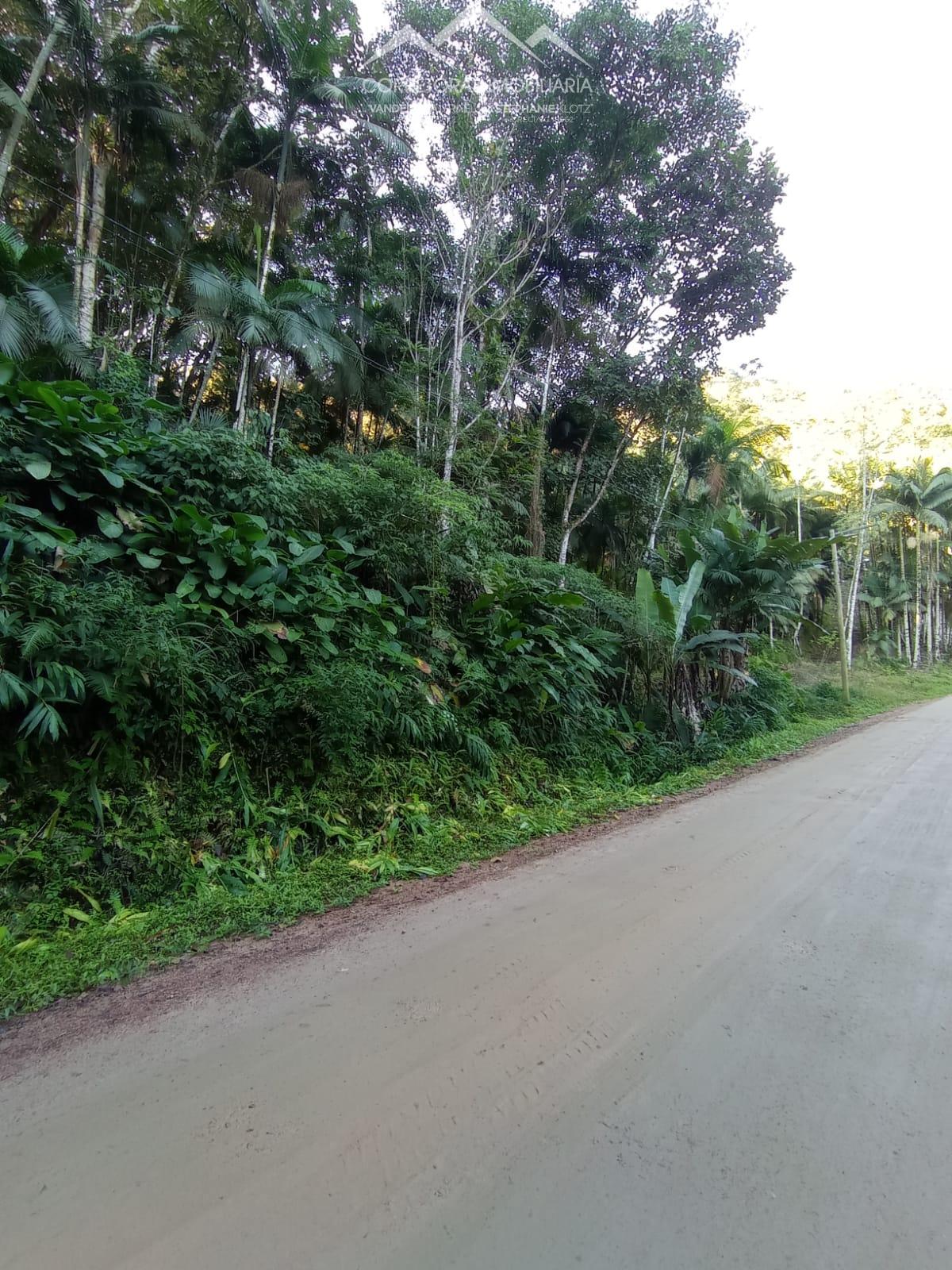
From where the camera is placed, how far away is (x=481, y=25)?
10945 mm

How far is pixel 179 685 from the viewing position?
4.29 meters

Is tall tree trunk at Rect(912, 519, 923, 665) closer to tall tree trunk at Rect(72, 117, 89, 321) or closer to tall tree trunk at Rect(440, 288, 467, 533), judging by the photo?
tall tree trunk at Rect(440, 288, 467, 533)

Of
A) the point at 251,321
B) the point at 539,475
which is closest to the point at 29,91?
the point at 251,321

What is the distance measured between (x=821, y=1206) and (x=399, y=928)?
2250 mm

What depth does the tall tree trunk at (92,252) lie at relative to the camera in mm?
9758

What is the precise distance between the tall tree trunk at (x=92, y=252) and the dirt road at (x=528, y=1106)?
10.3 meters

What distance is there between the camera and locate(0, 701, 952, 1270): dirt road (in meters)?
1.52

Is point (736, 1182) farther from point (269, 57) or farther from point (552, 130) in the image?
point (269, 57)

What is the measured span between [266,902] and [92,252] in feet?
41.8

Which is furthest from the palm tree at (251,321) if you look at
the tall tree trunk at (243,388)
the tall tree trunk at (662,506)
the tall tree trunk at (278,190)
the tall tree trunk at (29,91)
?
the tall tree trunk at (662,506)

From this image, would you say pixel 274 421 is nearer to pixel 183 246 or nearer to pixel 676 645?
pixel 183 246

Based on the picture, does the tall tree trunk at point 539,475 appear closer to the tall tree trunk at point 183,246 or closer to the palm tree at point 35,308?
the tall tree trunk at point 183,246

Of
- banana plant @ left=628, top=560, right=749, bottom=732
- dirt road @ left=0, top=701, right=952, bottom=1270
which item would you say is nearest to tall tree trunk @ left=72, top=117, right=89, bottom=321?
banana plant @ left=628, top=560, right=749, bottom=732

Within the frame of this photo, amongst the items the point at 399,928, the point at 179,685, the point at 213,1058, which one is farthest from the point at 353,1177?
the point at 179,685
